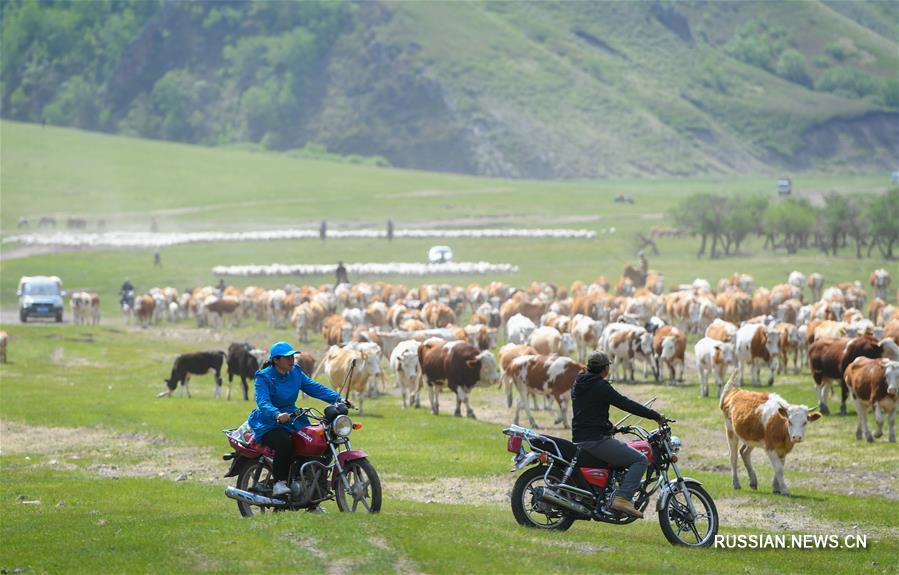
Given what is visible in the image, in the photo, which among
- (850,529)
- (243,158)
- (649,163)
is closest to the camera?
(850,529)

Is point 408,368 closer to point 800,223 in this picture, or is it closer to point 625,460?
point 625,460

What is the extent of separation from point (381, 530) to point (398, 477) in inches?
302

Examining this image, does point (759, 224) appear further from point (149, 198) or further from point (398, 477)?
point (149, 198)

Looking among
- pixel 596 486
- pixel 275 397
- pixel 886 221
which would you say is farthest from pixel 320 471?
pixel 886 221

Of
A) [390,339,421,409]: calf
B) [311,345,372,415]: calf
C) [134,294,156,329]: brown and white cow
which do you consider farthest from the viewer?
[134,294,156,329]: brown and white cow

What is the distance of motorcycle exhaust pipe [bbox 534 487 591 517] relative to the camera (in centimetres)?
1489

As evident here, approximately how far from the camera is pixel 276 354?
15.4 m

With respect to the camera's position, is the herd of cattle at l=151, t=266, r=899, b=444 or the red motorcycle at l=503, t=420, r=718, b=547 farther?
the herd of cattle at l=151, t=266, r=899, b=444

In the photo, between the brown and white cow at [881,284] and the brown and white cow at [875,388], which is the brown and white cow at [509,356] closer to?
the brown and white cow at [875,388]

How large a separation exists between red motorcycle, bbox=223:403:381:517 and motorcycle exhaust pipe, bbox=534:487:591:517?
1.91 m

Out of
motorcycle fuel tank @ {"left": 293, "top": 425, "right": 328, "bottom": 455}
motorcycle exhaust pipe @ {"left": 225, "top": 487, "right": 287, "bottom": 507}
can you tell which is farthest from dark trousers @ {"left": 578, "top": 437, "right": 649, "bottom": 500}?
motorcycle exhaust pipe @ {"left": 225, "top": 487, "right": 287, "bottom": 507}

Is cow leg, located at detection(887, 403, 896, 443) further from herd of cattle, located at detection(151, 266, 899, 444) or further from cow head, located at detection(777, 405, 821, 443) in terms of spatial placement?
cow head, located at detection(777, 405, 821, 443)

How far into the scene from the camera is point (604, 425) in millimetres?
14930

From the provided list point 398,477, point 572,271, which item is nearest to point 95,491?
point 398,477
